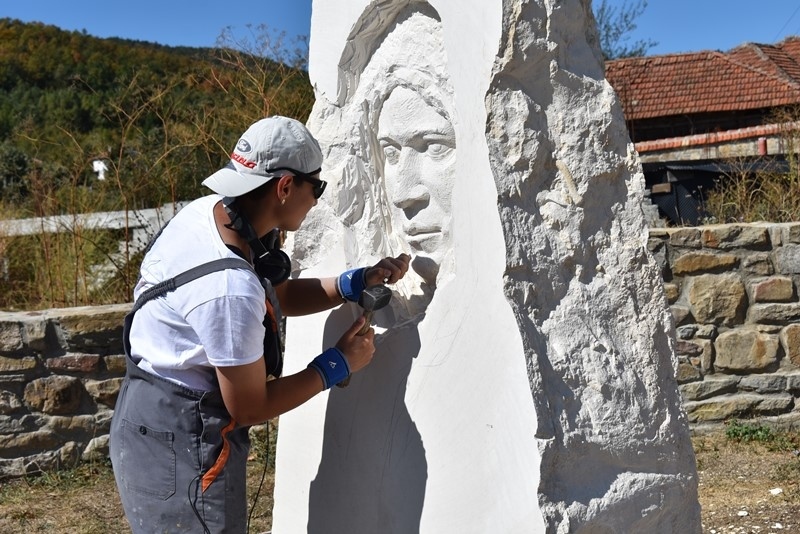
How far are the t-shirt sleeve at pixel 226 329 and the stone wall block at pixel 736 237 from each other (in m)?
3.94

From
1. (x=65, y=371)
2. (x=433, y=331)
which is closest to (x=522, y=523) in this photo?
(x=433, y=331)

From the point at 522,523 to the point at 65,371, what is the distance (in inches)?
142

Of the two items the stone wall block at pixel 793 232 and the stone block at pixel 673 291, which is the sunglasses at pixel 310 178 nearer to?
the stone block at pixel 673 291

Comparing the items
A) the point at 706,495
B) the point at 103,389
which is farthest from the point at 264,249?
the point at 103,389

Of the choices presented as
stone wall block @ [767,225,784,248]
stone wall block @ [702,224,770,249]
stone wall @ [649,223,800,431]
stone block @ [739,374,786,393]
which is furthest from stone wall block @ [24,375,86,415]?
stone wall block @ [767,225,784,248]

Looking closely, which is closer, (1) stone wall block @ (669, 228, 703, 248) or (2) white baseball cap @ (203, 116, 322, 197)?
(2) white baseball cap @ (203, 116, 322, 197)

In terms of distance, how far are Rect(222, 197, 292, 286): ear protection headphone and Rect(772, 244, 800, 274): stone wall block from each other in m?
3.83

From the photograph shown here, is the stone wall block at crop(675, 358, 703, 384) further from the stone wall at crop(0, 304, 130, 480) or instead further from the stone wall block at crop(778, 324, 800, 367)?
the stone wall at crop(0, 304, 130, 480)

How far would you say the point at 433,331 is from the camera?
80.7 inches

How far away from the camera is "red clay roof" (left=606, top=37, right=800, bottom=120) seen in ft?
57.0

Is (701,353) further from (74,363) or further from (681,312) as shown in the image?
(74,363)

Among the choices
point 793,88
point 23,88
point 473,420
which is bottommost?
point 473,420

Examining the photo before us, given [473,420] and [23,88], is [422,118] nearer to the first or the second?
[473,420]

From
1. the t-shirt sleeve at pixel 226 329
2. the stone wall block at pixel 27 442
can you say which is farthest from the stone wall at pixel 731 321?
the t-shirt sleeve at pixel 226 329
